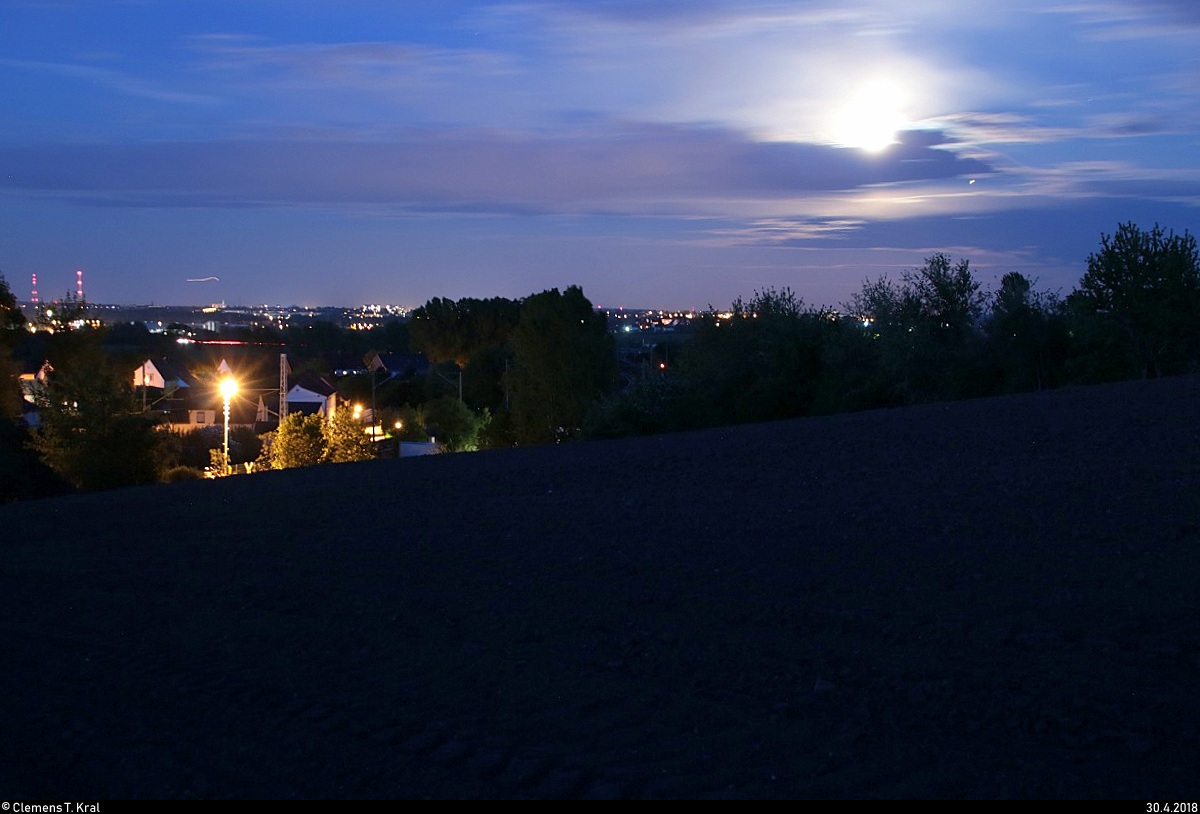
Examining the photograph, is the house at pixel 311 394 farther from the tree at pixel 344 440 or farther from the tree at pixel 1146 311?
the tree at pixel 1146 311

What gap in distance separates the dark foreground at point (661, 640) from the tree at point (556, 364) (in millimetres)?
32302

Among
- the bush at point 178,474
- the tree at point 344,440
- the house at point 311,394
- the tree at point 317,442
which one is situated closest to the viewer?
the tree at point 317,442

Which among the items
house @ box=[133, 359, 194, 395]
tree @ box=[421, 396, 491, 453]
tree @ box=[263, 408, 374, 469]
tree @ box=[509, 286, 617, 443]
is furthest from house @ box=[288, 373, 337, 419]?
tree @ box=[263, 408, 374, 469]

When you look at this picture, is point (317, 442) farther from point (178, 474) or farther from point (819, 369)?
point (819, 369)

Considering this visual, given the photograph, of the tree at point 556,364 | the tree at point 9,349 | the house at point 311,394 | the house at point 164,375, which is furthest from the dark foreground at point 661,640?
the house at point 164,375

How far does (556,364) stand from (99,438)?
20.1 metres

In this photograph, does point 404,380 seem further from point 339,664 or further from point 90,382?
point 339,664

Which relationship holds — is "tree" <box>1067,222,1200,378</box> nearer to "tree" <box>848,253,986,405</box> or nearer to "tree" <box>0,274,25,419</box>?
"tree" <box>848,253,986,405</box>

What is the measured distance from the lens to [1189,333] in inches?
1254

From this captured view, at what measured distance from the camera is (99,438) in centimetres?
3709

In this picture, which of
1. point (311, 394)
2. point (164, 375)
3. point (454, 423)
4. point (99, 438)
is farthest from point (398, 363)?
point (99, 438)

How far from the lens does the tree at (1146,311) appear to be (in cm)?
3164

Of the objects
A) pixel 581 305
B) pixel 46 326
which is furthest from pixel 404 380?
pixel 581 305

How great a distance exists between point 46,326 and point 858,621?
60.9 metres
